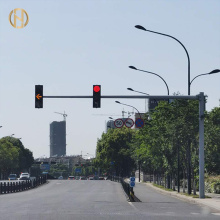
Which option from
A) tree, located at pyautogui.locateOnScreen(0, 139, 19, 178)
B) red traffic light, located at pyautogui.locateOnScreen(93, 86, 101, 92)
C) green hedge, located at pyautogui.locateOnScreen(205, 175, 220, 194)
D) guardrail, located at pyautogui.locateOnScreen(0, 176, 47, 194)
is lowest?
guardrail, located at pyautogui.locateOnScreen(0, 176, 47, 194)

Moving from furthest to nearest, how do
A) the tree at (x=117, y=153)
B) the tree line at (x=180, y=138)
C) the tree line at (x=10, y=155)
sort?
the tree line at (x=10, y=155) < the tree at (x=117, y=153) < the tree line at (x=180, y=138)

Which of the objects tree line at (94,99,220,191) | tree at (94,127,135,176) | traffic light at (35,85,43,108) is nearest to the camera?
traffic light at (35,85,43,108)

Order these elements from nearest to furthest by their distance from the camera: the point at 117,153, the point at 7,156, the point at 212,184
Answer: the point at 212,184 → the point at 117,153 → the point at 7,156

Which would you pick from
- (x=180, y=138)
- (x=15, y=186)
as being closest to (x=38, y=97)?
(x=180, y=138)

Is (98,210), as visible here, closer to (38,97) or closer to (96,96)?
(96,96)

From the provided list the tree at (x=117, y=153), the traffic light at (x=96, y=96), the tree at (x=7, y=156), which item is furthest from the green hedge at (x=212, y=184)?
the tree at (x=7, y=156)

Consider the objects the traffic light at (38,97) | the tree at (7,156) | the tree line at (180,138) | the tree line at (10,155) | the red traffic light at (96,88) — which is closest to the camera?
the traffic light at (38,97)

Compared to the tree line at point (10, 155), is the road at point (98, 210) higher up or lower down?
lower down

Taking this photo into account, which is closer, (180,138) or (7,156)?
(180,138)

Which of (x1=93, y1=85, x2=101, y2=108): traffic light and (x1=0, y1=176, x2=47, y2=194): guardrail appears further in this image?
(x1=0, y1=176, x2=47, y2=194): guardrail

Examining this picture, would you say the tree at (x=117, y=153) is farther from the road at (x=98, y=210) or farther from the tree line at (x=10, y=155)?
the road at (x=98, y=210)

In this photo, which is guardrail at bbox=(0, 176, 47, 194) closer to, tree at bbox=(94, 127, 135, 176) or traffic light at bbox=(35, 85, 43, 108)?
traffic light at bbox=(35, 85, 43, 108)

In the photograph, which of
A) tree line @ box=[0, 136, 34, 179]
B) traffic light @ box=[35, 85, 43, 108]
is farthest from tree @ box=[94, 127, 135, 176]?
traffic light @ box=[35, 85, 43, 108]

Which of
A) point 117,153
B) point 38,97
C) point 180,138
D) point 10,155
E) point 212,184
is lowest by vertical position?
point 212,184
